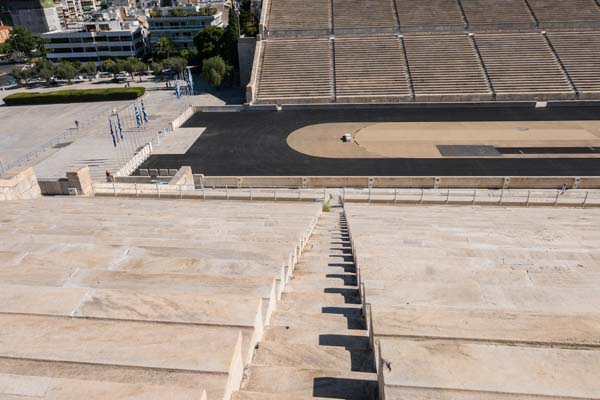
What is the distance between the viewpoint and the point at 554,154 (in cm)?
2994

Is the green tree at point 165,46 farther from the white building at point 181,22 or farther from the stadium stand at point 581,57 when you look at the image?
the stadium stand at point 581,57

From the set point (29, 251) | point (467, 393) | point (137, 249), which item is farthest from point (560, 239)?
point (29, 251)

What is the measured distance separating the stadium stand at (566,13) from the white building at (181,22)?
183ft

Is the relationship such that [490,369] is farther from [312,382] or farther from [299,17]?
[299,17]

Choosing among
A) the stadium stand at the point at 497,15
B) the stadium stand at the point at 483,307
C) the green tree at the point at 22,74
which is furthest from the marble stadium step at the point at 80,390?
the green tree at the point at 22,74

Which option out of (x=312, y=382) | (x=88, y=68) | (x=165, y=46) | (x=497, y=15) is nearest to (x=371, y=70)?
(x=497, y=15)

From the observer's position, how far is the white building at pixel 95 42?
244 feet

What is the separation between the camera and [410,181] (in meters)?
25.5

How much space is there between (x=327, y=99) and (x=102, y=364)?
42.3 metres

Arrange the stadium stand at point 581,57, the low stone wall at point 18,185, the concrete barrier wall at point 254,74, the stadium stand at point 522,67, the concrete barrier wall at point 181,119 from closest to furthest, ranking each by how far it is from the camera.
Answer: the low stone wall at point 18,185 < the concrete barrier wall at point 181,119 < the stadium stand at point 522,67 < the stadium stand at point 581,57 < the concrete barrier wall at point 254,74

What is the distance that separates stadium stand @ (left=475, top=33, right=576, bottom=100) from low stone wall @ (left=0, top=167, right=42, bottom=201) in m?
42.1

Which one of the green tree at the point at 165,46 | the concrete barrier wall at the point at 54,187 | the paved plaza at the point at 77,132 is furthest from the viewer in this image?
the green tree at the point at 165,46

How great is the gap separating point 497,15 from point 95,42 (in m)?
67.6

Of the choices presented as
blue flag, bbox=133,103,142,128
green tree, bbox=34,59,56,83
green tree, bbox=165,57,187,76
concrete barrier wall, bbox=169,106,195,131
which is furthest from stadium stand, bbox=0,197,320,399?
green tree, bbox=34,59,56,83
